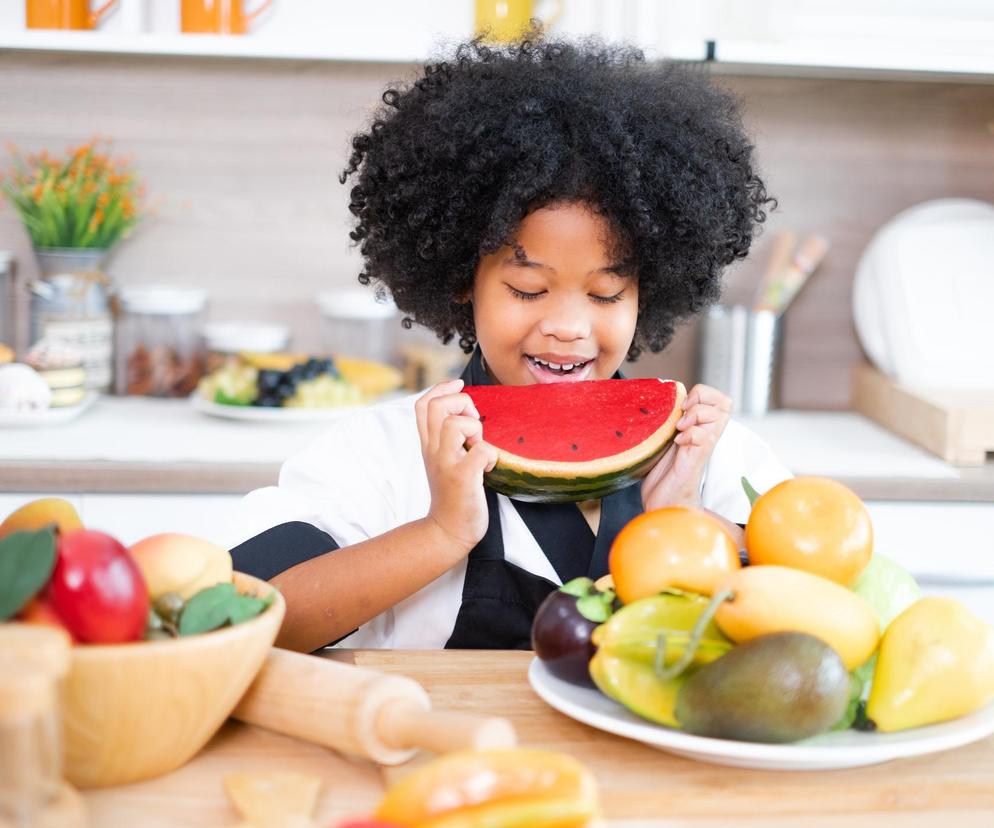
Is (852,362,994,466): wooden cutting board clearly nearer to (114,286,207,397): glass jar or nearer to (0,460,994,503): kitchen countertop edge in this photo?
(0,460,994,503): kitchen countertop edge

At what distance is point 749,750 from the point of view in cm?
85

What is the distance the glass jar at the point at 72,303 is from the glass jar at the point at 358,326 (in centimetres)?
57

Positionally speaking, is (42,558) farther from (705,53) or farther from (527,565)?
(705,53)

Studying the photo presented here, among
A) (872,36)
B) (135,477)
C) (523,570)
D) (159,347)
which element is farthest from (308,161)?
(523,570)

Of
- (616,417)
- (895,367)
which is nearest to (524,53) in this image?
(616,417)

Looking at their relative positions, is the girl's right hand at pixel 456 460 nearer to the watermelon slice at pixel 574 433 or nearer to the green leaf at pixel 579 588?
the watermelon slice at pixel 574 433

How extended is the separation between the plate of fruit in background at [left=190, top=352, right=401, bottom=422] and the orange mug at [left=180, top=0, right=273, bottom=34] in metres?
0.80

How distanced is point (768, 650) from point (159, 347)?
251 cm

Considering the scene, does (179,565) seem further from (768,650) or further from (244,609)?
(768,650)

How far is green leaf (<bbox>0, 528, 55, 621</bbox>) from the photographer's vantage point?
30.2 inches

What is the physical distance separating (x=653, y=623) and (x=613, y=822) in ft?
0.53

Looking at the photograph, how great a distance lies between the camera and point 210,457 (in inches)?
96.4

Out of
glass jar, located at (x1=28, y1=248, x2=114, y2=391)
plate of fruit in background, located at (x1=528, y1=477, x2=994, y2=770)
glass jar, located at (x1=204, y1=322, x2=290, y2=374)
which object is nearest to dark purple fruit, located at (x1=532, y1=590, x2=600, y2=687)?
plate of fruit in background, located at (x1=528, y1=477, x2=994, y2=770)

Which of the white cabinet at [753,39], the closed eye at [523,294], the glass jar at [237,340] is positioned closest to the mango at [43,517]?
the closed eye at [523,294]
